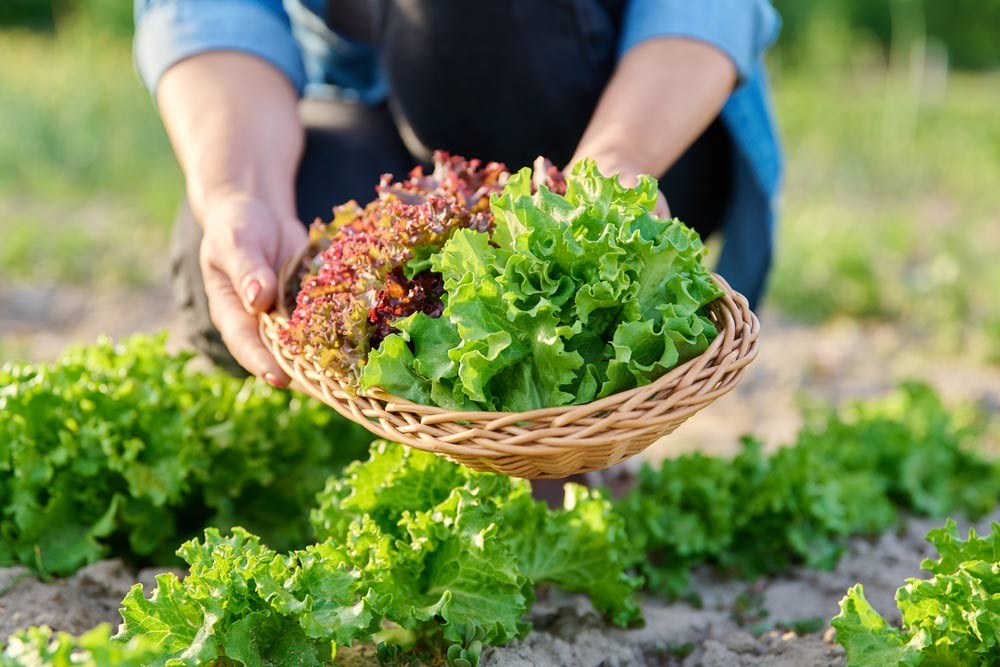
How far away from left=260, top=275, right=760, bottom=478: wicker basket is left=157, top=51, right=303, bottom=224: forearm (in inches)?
37.8

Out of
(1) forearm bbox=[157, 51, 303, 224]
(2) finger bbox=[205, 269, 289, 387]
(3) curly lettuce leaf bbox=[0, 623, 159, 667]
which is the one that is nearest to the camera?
(3) curly lettuce leaf bbox=[0, 623, 159, 667]

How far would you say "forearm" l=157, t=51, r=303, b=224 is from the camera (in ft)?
8.95

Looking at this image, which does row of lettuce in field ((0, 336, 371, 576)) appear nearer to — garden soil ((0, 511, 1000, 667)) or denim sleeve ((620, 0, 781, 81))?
garden soil ((0, 511, 1000, 667))

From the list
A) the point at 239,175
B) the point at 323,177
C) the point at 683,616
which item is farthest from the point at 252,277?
the point at 683,616

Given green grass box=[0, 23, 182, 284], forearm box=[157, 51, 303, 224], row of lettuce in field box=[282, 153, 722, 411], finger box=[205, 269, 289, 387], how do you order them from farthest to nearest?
green grass box=[0, 23, 182, 284], forearm box=[157, 51, 303, 224], finger box=[205, 269, 289, 387], row of lettuce in field box=[282, 153, 722, 411]

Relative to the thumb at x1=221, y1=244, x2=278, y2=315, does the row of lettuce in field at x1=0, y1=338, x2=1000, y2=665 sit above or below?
below

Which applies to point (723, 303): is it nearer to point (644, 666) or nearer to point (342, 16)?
point (644, 666)

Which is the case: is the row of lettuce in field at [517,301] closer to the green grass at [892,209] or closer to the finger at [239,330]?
the finger at [239,330]

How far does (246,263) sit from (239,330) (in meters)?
0.15

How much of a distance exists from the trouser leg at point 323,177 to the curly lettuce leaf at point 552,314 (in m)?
1.28

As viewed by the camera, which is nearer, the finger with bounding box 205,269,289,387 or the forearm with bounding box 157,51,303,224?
the finger with bounding box 205,269,289,387

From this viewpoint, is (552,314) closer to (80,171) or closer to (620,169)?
(620,169)

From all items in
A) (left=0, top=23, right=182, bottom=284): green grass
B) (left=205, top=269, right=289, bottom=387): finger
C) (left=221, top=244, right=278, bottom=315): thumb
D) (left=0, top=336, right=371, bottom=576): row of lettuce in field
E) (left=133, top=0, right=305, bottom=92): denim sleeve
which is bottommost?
(left=0, top=23, right=182, bottom=284): green grass

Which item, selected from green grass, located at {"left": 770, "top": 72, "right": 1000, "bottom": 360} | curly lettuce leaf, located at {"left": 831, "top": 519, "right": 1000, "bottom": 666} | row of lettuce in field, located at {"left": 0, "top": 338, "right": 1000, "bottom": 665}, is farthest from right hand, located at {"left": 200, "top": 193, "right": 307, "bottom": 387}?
green grass, located at {"left": 770, "top": 72, "right": 1000, "bottom": 360}
